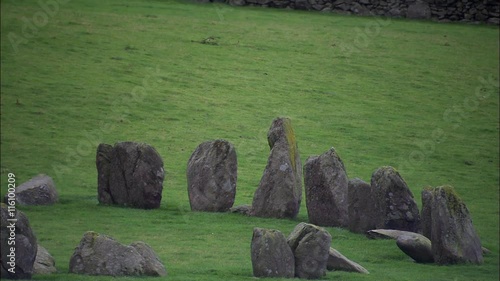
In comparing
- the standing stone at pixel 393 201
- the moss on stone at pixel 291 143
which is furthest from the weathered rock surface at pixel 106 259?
the moss on stone at pixel 291 143

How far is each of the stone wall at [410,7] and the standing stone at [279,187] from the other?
22144 mm

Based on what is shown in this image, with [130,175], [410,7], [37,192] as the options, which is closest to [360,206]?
[130,175]

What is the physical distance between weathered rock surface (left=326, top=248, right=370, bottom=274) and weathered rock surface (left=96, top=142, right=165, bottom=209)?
497 centimetres

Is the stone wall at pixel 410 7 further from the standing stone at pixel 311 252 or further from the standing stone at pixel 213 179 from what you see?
the standing stone at pixel 311 252

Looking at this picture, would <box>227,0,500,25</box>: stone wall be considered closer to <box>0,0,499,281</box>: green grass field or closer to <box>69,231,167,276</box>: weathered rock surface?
<box>0,0,499,281</box>: green grass field

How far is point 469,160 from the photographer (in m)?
27.7

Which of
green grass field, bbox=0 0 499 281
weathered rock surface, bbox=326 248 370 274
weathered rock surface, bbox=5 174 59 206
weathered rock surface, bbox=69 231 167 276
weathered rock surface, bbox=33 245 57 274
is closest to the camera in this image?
weathered rock surface, bbox=69 231 167 276

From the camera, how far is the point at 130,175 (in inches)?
790

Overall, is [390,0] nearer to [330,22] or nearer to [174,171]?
[330,22]

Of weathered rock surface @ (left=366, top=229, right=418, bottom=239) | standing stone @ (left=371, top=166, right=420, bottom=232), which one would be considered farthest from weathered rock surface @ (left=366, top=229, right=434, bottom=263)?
standing stone @ (left=371, top=166, right=420, bottom=232)

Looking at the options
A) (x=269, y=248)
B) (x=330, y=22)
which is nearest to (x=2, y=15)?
(x=330, y=22)

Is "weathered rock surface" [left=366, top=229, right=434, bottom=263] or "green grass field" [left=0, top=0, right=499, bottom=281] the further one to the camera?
"green grass field" [left=0, top=0, right=499, bottom=281]

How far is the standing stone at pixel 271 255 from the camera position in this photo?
1517 cm

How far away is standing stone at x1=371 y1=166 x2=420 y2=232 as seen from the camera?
18.8 meters
